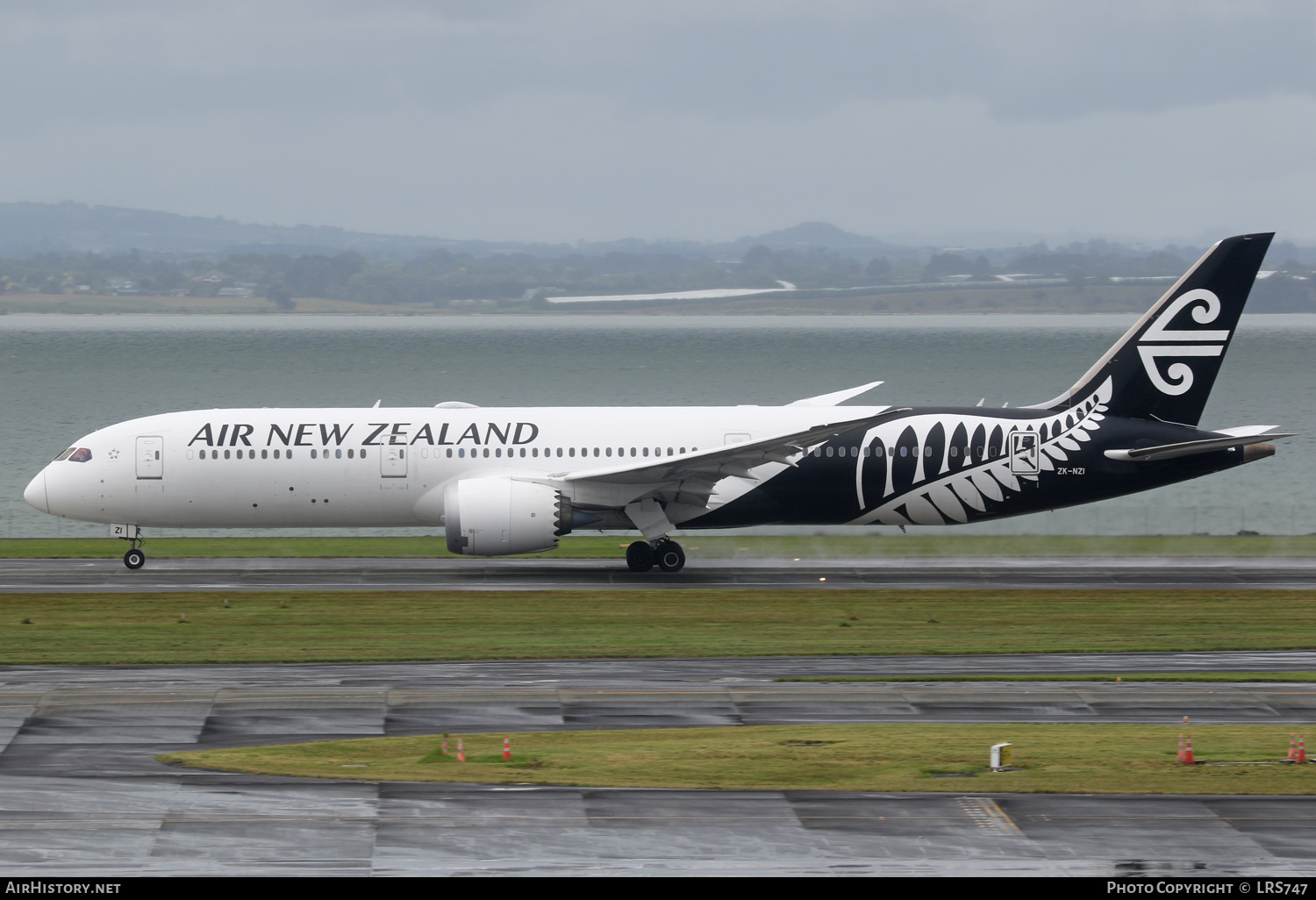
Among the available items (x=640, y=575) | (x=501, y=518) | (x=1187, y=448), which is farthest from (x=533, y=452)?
(x=1187, y=448)

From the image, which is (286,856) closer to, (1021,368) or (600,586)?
(600,586)

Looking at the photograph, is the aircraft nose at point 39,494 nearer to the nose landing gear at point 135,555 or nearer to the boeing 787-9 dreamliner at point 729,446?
the boeing 787-9 dreamliner at point 729,446

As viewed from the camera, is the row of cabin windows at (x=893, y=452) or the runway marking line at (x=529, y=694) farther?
the row of cabin windows at (x=893, y=452)

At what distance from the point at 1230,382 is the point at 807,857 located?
Answer: 6768 inches

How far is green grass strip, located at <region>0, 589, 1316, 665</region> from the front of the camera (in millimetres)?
31906

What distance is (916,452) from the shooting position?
144 feet

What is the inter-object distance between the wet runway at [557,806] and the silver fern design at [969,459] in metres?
16.3

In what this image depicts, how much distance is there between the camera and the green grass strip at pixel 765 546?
49281mm

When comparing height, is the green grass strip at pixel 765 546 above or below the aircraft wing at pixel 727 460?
below

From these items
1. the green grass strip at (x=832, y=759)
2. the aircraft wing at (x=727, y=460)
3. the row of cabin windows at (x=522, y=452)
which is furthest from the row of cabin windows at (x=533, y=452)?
the green grass strip at (x=832, y=759)

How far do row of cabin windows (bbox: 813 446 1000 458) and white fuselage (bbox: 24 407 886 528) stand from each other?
964 millimetres

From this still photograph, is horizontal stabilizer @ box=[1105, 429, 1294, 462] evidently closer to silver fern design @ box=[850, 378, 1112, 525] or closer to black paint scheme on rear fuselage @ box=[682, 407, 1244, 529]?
black paint scheme on rear fuselage @ box=[682, 407, 1244, 529]

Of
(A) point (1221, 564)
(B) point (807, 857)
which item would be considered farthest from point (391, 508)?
(B) point (807, 857)

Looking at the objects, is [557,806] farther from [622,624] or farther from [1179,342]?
[1179,342]
